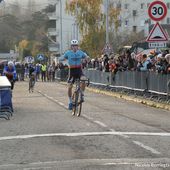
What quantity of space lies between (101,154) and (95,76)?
2710 cm

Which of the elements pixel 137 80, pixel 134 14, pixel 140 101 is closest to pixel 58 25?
pixel 134 14

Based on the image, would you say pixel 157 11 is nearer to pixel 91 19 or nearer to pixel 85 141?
pixel 85 141

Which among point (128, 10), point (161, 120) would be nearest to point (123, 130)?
point (161, 120)

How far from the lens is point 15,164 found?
29.7 ft

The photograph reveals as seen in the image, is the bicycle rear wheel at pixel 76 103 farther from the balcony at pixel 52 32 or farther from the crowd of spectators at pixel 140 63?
the balcony at pixel 52 32

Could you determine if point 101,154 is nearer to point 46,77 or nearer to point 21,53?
point 46,77

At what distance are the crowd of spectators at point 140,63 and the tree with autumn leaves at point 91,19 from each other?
27.3 metres

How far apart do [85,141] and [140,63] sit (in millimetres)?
14829

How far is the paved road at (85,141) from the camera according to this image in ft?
29.5

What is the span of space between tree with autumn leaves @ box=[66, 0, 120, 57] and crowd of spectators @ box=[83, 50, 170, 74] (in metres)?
27.3

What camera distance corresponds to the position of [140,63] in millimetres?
25750

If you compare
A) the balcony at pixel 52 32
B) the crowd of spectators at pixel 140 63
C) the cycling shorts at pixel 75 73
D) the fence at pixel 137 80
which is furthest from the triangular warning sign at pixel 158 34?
the balcony at pixel 52 32

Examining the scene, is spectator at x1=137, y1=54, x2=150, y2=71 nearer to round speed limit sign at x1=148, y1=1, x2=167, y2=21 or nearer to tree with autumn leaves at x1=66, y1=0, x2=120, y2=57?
round speed limit sign at x1=148, y1=1, x2=167, y2=21

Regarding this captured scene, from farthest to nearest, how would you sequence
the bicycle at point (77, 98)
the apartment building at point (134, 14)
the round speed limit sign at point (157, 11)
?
the apartment building at point (134, 14) < the round speed limit sign at point (157, 11) < the bicycle at point (77, 98)
